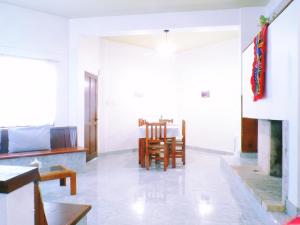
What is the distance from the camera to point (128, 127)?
676 centimetres

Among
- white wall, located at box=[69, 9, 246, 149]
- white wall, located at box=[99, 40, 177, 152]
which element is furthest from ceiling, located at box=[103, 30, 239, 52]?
white wall, located at box=[69, 9, 246, 149]

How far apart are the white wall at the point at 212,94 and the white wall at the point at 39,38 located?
3666 millimetres

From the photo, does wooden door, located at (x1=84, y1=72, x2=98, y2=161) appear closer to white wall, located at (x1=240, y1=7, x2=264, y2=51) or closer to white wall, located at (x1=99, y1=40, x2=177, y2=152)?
white wall, located at (x1=99, y1=40, x2=177, y2=152)

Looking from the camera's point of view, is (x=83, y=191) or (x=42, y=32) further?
(x=42, y=32)

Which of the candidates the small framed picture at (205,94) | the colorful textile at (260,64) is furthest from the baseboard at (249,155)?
the small framed picture at (205,94)

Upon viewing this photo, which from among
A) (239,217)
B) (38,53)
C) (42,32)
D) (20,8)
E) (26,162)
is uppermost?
(20,8)

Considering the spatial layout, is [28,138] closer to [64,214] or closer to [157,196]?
[157,196]

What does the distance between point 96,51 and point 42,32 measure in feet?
4.64

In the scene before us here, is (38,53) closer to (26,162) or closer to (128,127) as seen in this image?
(26,162)

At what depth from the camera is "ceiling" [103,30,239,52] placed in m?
5.71

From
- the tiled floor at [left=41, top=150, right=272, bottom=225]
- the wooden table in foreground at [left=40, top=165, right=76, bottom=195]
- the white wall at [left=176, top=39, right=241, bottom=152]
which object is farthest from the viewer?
the white wall at [left=176, top=39, right=241, bottom=152]

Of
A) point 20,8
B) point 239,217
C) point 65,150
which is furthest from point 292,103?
point 20,8

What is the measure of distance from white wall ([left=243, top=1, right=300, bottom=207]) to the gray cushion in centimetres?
347

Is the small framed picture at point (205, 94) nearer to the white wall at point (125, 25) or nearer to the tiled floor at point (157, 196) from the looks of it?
the tiled floor at point (157, 196)
